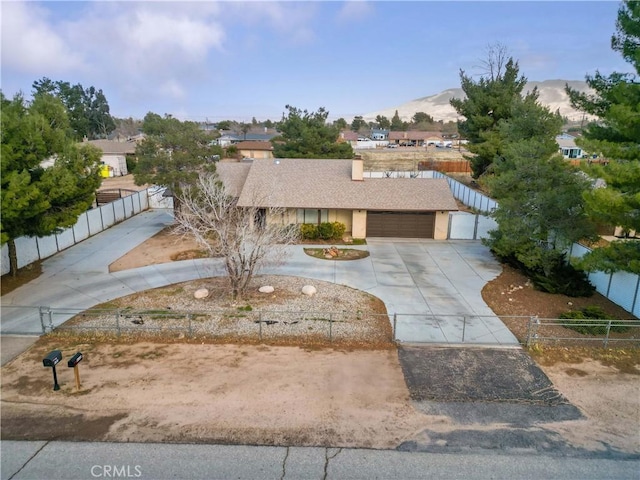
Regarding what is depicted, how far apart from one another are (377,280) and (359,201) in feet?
27.0

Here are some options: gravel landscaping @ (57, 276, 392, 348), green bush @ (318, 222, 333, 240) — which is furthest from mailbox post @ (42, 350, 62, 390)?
green bush @ (318, 222, 333, 240)

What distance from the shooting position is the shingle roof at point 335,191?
2617 cm

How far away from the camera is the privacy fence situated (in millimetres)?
20422

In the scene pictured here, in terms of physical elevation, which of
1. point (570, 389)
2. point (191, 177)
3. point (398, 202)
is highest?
point (191, 177)

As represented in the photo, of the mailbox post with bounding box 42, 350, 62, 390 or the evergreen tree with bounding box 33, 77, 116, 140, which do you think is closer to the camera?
the mailbox post with bounding box 42, 350, 62, 390

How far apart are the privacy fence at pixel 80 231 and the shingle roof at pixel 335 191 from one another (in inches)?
389

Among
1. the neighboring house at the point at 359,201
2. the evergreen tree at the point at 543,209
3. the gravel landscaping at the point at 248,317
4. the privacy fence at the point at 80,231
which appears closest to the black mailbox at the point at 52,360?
the gravel landscaping at the point at 248,317

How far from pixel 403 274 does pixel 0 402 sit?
1596 cm

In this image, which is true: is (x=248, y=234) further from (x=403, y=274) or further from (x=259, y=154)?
(x=259, y=154)

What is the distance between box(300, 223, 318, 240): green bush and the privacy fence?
42.8 feet

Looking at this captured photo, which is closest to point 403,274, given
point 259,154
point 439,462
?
point 439,462

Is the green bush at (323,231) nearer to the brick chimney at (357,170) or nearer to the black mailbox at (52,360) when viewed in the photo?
the brick chimney at (357,170)

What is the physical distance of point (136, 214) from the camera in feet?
109

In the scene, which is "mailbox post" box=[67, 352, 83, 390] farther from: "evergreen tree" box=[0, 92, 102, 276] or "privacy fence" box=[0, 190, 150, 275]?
"privacy fence" box=[0, 190, 150, 275]
